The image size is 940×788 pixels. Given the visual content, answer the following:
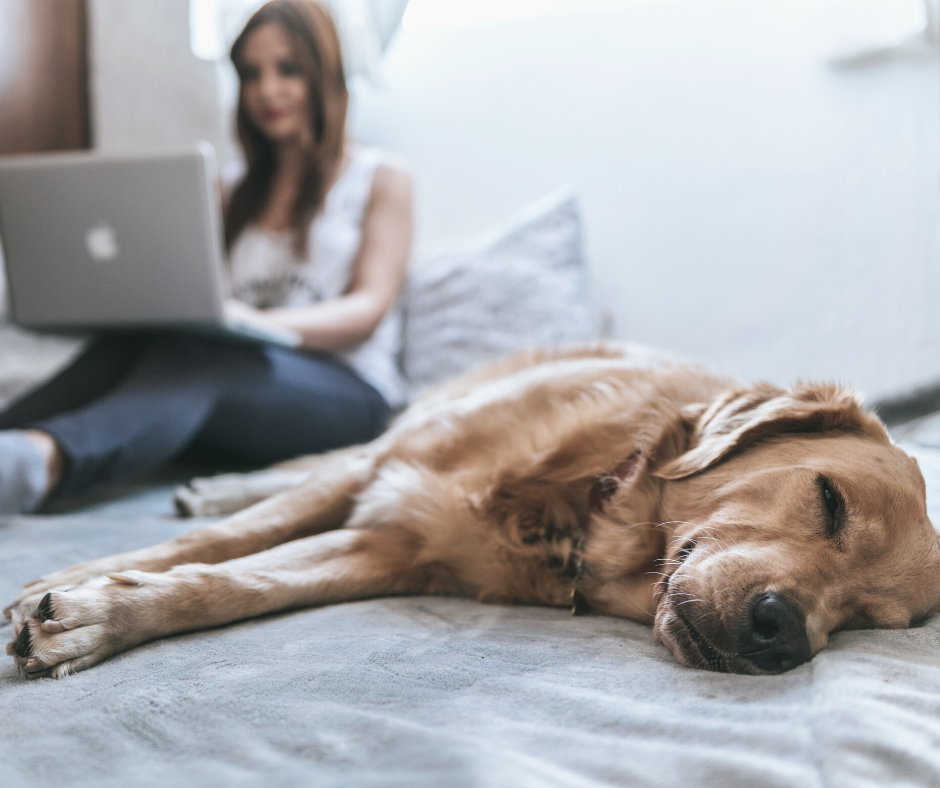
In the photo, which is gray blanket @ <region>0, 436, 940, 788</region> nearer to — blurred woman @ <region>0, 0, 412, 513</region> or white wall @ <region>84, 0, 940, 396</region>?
blurred woman @ <region>0, 0, 412, 513</region>

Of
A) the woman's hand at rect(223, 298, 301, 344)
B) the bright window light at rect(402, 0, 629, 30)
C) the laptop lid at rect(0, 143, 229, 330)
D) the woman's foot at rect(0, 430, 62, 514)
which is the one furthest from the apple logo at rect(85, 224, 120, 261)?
the bright window light at rect(402, 0, 629, 30)

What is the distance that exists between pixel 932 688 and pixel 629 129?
248 cm

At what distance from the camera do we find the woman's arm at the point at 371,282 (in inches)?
94.1

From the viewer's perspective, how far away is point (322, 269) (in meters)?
2.68

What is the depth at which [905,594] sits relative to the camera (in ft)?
3.41

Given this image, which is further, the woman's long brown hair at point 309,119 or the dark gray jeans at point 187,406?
the woman's long brown hair at point 309,119

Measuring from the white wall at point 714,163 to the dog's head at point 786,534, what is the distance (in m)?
1.14

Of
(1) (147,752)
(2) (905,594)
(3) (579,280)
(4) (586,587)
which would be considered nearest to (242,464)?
(3) (579,280)

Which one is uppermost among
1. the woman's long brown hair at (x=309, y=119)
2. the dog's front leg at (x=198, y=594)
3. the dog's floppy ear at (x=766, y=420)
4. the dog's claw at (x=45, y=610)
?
the woman's long brown hair at (x=309, y=119)

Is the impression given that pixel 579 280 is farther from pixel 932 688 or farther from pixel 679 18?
pixel 932 688

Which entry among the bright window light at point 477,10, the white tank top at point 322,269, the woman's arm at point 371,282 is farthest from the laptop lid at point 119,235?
the bright window light at point 477,10

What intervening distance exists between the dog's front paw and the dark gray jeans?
2.82 feet

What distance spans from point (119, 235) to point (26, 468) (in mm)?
637

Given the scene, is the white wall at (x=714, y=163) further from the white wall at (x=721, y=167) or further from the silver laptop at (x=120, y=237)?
the silver laptop at (x=120, y=237)
